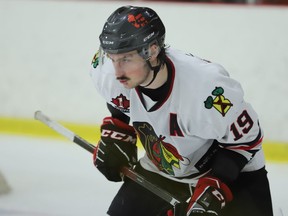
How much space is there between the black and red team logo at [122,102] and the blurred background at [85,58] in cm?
124

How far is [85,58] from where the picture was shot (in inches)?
162

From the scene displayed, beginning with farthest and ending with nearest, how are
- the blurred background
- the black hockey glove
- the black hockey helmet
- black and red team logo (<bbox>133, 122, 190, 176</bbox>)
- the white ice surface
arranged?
the blurred background → the white ice surface → the black hockey glove → black and red team logo (<bbox>133, 122, 190, 176</bbox>) → the black hockey helmet

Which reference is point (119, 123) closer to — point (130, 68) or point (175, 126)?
point (175, 126)

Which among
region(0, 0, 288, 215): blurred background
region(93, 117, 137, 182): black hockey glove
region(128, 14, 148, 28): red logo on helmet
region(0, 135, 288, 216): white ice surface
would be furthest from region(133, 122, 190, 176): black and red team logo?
region(0, 0, 288, 215): blurred background

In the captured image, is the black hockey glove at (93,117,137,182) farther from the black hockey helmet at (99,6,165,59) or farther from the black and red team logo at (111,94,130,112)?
the black hockey helmet at (99,6,165,59)

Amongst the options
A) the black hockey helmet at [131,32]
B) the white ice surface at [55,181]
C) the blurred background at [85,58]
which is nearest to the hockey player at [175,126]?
the black hockey helmet at [131,32]

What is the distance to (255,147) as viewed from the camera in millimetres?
2113

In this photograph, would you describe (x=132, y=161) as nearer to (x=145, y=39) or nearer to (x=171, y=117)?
(x=171, y=117)

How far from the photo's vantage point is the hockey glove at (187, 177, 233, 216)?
205cm

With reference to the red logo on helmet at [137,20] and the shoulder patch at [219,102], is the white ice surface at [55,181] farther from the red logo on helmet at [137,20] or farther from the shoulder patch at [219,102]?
the red logo on helmet at [137,20]

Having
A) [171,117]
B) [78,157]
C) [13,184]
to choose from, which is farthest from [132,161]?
[78,157]

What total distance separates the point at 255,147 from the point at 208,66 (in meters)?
0.32

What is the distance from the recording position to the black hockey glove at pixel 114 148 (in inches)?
92.9

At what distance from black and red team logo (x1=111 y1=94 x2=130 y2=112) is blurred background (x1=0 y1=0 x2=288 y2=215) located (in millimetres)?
1240
